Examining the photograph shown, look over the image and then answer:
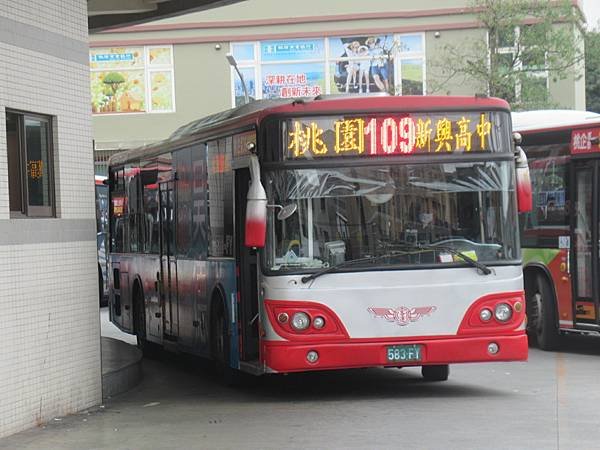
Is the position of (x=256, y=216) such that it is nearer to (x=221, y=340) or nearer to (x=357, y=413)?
(x=357, y=413)

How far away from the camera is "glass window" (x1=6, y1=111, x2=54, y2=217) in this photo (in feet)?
34.0

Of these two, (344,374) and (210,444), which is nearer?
(210,444)

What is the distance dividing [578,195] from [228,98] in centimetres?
2818

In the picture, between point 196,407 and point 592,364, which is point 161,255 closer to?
point 196,407

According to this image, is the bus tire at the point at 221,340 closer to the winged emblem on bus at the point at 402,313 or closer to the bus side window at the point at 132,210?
the winged emblem on bus at the point at 402,313

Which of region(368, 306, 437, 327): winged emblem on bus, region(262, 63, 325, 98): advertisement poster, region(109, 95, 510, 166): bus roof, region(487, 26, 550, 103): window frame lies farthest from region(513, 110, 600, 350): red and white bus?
region(262, 63, 325, 98): advertisement poster

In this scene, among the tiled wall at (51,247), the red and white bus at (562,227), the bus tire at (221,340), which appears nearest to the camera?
the tiled wall at (51,247)

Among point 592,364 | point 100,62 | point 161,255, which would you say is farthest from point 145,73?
point 592,364

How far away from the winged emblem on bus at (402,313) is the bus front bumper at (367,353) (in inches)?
8.0

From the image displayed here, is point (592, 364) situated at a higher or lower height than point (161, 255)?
lower

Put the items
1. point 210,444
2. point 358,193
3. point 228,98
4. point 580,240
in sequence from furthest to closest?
1. point 228,98
2. point 580,240
3. point 358,193
4. point 210,444

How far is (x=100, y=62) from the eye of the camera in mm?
42906

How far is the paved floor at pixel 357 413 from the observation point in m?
9.23

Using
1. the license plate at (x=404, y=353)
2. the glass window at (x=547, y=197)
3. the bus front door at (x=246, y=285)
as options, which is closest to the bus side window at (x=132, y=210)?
the bus front door at (x=246, y=285)
